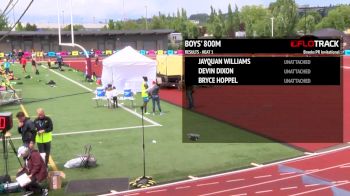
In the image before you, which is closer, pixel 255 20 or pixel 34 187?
pixel 34 187

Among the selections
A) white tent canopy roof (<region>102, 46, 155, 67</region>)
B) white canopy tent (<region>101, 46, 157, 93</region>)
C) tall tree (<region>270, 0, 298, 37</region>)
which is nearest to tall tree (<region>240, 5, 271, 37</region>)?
tall tree (<region>270, 0, 298, 37</region>)

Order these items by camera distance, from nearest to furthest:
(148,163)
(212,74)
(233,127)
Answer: (212,74) → (148,163) → (233,127)

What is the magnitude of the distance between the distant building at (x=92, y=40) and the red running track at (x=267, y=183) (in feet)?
207

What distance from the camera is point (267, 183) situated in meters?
12.1

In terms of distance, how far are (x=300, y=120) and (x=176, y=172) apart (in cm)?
948

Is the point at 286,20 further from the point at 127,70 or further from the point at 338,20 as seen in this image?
the point at 127,70

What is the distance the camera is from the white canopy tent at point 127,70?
99.3 feet

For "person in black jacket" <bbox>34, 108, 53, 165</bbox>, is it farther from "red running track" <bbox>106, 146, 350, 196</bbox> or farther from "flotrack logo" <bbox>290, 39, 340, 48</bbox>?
"flotrack logo" <bbox>290, 39, 340, 48</bbox>

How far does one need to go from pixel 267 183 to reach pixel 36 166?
18.2ft

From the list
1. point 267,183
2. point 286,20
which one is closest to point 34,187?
point 267,183

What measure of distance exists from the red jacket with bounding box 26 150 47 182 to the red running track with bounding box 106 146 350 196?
1.97 metres

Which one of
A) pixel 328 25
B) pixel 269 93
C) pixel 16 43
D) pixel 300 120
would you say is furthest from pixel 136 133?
pixel 328 25

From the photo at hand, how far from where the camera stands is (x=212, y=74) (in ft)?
42.4

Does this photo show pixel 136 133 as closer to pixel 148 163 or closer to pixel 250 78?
pixel 148 163
